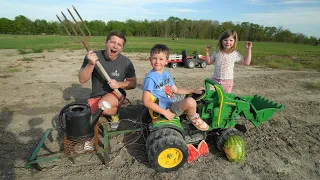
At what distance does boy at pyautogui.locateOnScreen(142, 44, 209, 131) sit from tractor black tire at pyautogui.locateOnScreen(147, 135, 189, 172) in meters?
0.37

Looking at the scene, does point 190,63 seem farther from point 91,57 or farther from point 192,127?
point 91,57

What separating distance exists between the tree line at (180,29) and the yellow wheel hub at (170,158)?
7593 centimetres

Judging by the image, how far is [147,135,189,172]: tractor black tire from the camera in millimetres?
3082

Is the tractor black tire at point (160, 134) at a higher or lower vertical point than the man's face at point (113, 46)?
lower

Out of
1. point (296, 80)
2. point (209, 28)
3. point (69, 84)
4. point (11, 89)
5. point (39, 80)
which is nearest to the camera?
point (11, 89)

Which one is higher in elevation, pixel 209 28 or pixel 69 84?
pixel 209 28

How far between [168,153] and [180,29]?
3506 inches

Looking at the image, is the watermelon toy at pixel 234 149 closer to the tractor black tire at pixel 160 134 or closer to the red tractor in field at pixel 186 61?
the tractor black tire at pixel 160 134

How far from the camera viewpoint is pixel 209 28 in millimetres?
83000

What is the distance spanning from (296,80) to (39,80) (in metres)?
11.1

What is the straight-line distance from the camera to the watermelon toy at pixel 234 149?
134 inches

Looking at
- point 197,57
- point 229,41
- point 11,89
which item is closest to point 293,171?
point 229,41

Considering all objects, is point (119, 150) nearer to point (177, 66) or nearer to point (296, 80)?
point (296, 80)

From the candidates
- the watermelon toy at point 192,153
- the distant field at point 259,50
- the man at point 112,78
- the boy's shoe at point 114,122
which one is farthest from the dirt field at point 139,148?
the distant field at point 259,50
